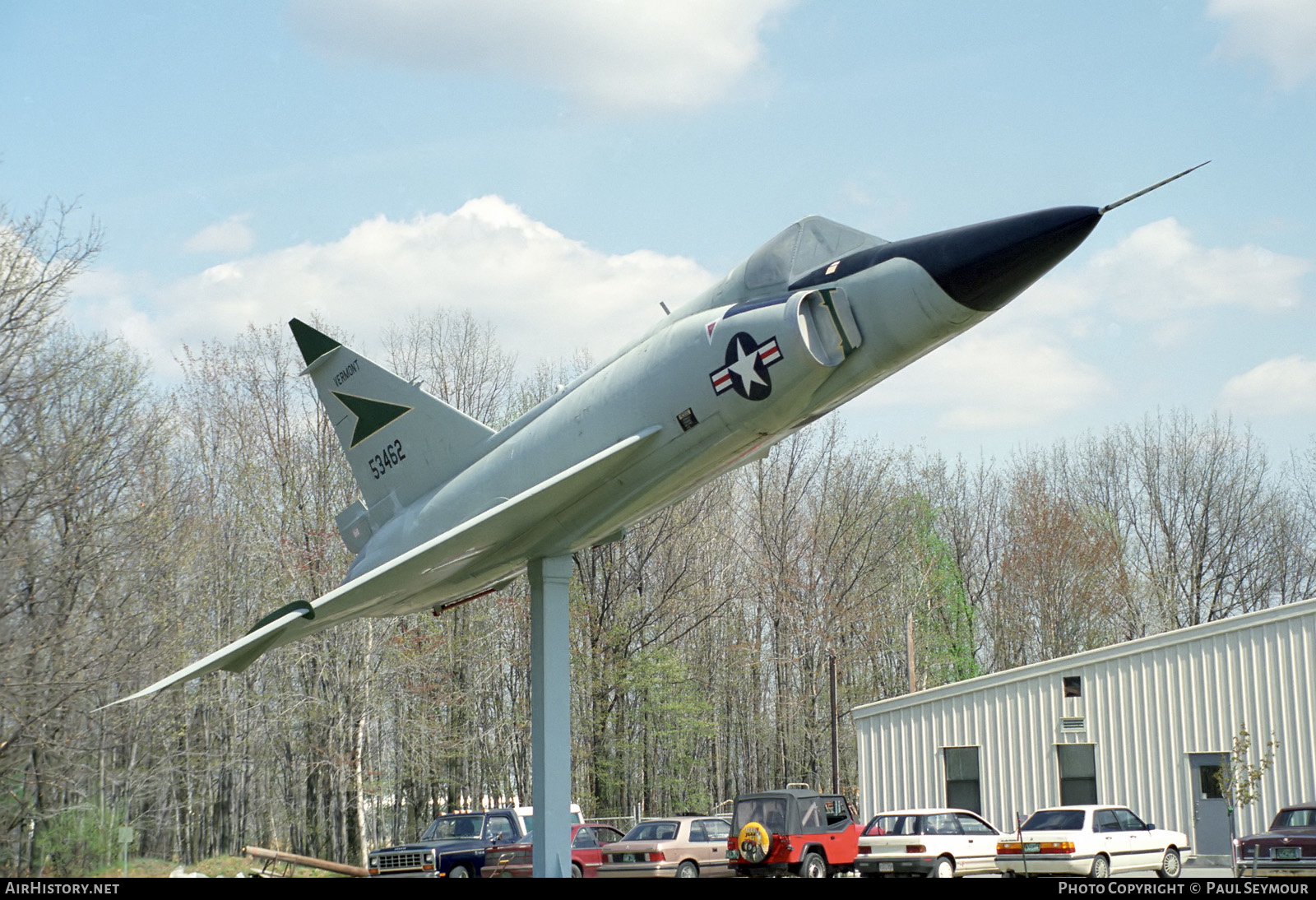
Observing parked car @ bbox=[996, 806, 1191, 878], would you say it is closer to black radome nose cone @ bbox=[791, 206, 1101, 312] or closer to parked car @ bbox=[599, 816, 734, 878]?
parked car @ bbox=[599, 816, 734, 878]

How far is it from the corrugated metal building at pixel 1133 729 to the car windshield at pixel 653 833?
707 centimetres

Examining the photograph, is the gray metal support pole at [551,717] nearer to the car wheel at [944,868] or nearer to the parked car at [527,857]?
the parked car at [527,857]

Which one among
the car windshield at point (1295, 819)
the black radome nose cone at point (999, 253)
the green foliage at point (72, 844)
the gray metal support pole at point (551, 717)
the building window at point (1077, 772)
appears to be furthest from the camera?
the green foliage at point (72, 844)

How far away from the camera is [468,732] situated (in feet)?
108

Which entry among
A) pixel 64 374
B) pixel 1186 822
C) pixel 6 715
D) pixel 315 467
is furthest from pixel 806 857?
pixel 315 467

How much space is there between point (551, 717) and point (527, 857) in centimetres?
712

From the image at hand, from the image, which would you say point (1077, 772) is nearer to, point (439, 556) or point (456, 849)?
point (456, 849)

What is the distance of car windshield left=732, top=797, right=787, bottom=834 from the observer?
16.1 m

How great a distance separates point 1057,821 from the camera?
15.6 meters

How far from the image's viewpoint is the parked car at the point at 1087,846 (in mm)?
15016

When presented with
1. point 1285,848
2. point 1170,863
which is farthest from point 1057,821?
point 1285,848

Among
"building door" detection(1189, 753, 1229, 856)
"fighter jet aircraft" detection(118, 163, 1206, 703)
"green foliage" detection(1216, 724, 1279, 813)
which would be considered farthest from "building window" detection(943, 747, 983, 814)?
"fighter jet aircraft" detection(118, 163, 1206, 703)

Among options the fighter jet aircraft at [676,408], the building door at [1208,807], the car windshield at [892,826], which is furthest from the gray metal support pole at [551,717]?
the building door at [1208,807]

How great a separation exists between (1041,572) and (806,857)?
2727 centimetres
